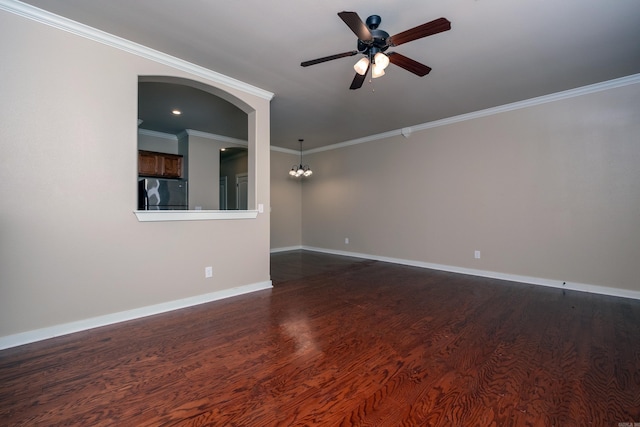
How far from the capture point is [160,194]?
4.68 m

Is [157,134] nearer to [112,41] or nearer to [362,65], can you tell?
[112,41]

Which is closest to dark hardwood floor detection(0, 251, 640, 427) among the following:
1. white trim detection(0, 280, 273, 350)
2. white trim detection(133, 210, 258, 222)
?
white trim detection(0, 280, 273, 350)

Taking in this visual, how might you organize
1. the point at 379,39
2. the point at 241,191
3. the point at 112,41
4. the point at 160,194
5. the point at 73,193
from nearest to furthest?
the point at 379,39, the point at 73,193, the point at 112,41, the point at 160,194, the point at 241,191

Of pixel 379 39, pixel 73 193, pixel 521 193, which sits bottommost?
pixel 73 193

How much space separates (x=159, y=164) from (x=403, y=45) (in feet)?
15.5

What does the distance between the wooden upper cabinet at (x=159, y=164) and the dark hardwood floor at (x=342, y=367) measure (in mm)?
3345

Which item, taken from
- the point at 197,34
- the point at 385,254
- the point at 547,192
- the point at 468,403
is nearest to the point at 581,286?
the point at 547,192

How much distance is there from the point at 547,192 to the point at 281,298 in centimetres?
398

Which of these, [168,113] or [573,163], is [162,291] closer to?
[168,113]

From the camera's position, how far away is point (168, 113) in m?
4.67

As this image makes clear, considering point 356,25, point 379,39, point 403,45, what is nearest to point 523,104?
point 403,45

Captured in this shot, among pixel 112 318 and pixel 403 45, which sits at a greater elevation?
pixel 403 45

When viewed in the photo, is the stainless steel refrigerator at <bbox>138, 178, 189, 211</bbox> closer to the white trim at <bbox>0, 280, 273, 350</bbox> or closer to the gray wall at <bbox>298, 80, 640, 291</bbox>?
the white trim at <bbox>0, 280, 273, 350</bbox>

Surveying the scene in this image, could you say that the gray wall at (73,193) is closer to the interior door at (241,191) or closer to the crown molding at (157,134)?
the crown molding at (157,134)
